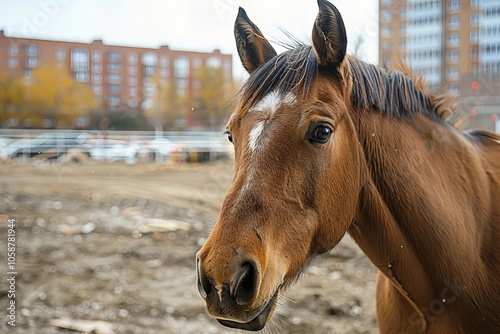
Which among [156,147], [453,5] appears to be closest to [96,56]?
[156,147]

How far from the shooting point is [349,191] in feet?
5.64

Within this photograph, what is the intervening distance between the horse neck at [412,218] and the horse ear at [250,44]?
20.0 inches

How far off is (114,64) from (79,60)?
61 cm

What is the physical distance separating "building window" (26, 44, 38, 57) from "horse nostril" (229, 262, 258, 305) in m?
7.44

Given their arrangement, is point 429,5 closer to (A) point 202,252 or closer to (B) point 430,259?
(B) point 430,259

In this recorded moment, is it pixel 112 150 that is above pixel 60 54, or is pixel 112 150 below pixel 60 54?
below

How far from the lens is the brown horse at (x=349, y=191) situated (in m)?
1.46

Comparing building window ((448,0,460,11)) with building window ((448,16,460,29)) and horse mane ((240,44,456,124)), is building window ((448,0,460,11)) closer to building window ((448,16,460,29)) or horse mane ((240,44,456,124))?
building window ((448,16,460,29))

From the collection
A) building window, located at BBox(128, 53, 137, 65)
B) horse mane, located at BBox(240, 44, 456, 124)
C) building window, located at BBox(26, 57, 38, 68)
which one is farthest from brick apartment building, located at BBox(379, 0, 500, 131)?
building window, located at BBox(26, 57, 38, 68)

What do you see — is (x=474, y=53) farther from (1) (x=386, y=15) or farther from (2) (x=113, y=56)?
(2) (x=113, y=56)

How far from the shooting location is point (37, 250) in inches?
263

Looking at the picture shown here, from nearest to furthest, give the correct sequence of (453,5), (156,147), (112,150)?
(453,5) < (112,150) < (156,147)

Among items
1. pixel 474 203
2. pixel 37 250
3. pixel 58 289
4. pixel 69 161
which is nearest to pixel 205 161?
pixel 69 161

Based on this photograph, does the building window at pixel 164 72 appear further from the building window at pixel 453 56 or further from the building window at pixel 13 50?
the building window at pixel 453 56
